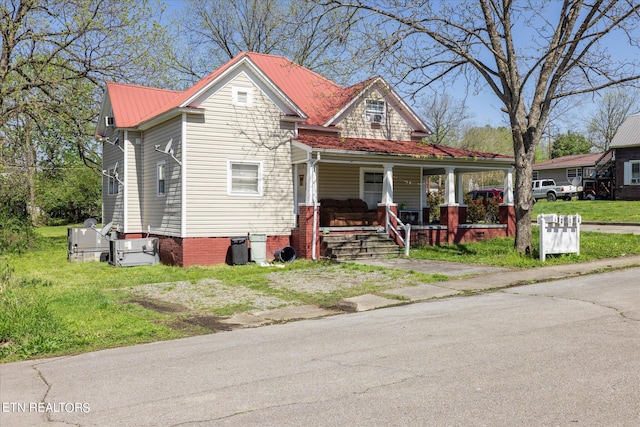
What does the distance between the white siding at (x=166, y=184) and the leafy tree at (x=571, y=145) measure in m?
65.9

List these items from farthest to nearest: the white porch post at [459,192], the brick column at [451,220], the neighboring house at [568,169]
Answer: the neighboring house at [568,169], the white porch post at [459,192], the brick column at [451,220]

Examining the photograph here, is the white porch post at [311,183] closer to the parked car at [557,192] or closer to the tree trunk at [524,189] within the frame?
the tree trunk at [524,189]

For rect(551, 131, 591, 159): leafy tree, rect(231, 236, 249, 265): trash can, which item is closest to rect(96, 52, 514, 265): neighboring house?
rect(231, 236, 249, 265): trash can

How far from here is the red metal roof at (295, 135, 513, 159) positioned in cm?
1823

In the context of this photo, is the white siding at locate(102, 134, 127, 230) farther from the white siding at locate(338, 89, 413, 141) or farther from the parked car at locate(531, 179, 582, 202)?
the parked car at locate(531, 179, 582, 202)

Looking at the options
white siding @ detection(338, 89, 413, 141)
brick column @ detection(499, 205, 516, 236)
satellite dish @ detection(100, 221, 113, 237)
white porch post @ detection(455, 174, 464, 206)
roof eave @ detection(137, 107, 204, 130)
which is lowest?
satellite dish @ detection(100, 221, 113, 237)

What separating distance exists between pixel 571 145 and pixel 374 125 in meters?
61.1

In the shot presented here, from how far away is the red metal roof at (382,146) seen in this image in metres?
18.2

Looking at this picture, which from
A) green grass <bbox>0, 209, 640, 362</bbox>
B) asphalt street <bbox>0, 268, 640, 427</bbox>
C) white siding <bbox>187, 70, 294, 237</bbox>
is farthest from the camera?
white siding <bbox>187, 70, 294, 237</bbox>

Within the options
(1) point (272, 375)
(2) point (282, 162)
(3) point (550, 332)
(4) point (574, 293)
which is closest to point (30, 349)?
(1) point (272, 375)

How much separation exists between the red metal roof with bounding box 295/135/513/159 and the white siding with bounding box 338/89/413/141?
1.77 ft

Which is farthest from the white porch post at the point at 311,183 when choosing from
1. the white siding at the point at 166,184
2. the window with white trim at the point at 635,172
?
the window with white trim at the point at 635,172

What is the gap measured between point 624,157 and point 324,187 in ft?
91.9

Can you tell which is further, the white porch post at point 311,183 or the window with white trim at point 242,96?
the window with white trim at point 242,96
